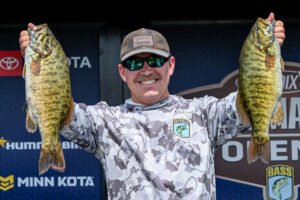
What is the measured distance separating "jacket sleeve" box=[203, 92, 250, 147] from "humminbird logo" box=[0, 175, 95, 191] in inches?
65.8

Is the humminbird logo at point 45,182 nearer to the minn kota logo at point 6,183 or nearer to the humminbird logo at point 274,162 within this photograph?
the minn kota logo at point 6,183

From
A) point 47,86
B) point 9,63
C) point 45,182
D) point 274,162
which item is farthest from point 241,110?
point 9,63

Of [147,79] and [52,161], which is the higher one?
[147,79]

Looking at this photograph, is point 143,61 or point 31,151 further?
point 31,151

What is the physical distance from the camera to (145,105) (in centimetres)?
292

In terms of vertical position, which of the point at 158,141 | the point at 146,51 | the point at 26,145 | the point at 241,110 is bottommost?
the point at 26,145

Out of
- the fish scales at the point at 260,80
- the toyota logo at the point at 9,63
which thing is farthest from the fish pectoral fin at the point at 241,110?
the toyota logo at the point at 9,63

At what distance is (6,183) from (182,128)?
1913mm

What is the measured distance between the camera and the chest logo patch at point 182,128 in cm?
283

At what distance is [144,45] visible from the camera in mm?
2887

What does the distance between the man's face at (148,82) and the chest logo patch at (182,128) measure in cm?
13

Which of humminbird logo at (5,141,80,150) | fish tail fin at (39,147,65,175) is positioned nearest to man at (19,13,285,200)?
fish tail fin at (39,147,65,175)

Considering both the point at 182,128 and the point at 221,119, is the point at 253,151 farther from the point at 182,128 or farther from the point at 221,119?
the point at 182,128

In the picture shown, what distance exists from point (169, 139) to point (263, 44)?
517 mm
